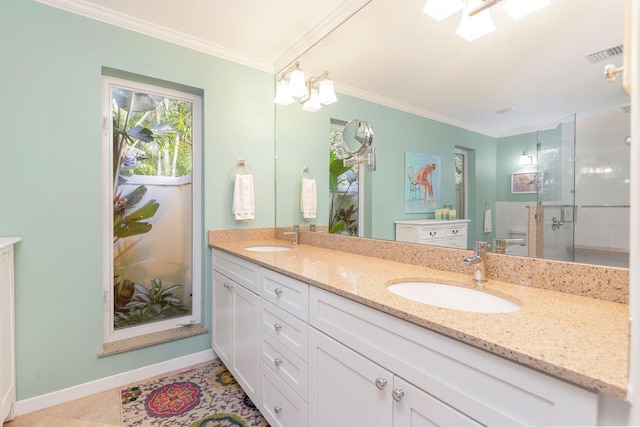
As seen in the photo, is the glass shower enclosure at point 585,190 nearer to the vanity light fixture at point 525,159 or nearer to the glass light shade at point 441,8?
the vanity light fixture at point 525,159

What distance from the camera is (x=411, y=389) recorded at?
785mm

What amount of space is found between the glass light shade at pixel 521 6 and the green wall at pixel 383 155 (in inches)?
17.2

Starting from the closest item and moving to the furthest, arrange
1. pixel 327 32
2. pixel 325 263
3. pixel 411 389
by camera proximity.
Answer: pixel 411 389 < pixel 325 263 < pixel 327 32

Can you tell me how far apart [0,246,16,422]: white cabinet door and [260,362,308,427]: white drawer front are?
1227mm

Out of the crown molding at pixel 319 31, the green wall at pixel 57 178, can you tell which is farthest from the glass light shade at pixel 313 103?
the green wall at pixel 57 178

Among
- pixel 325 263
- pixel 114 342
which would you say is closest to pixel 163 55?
pixel 325 263

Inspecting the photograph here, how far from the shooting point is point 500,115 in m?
1.16

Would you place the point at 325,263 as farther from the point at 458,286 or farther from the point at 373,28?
the point at 373,28

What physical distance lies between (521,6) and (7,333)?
2733 millimetres

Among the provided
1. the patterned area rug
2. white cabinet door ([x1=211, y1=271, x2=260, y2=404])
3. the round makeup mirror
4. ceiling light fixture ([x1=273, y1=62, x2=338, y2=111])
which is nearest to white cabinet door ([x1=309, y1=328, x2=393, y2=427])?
white cabinet door ([x1=211, y1=271, x2=260, y2=404])

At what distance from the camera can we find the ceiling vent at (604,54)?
0.87 meters

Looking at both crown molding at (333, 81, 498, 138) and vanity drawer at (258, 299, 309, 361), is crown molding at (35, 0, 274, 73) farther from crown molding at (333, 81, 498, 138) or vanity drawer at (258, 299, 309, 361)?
vanity drawer at (258, 299, 309, 361)

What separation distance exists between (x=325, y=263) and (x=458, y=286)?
0.63 m

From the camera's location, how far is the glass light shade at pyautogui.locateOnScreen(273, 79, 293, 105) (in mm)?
2305
